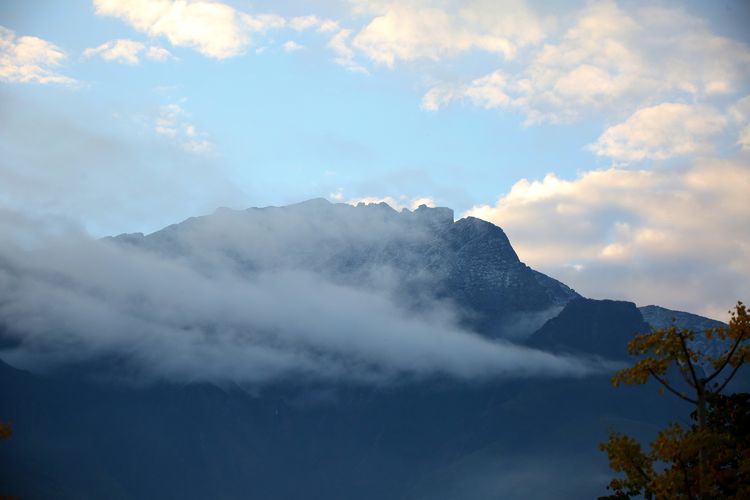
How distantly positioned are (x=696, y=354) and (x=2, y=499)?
147 ft

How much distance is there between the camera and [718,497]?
5322 centimetres

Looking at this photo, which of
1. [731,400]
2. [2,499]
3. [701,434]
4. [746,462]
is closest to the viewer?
[701,434]

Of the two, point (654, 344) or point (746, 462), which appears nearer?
point (654, 344)

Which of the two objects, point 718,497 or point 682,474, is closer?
point 682,474

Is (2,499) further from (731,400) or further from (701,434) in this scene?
(731,400)

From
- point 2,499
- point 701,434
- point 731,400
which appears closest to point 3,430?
point 2,499

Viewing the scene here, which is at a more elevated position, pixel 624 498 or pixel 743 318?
pixel 743 318

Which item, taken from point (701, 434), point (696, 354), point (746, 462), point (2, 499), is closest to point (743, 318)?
point (696, 354)

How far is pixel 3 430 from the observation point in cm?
5834

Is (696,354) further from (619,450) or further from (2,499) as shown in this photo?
(2,499)

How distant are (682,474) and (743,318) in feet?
24.4

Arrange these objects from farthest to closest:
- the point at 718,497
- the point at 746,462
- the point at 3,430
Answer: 1. the point at 3,430
2. the point at 718,497
3. the point at 746,462

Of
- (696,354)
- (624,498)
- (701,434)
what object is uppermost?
(696,354)

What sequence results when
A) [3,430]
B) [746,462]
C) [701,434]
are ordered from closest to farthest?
1. [701,434]
2. [746,462]
3. [3,430]
